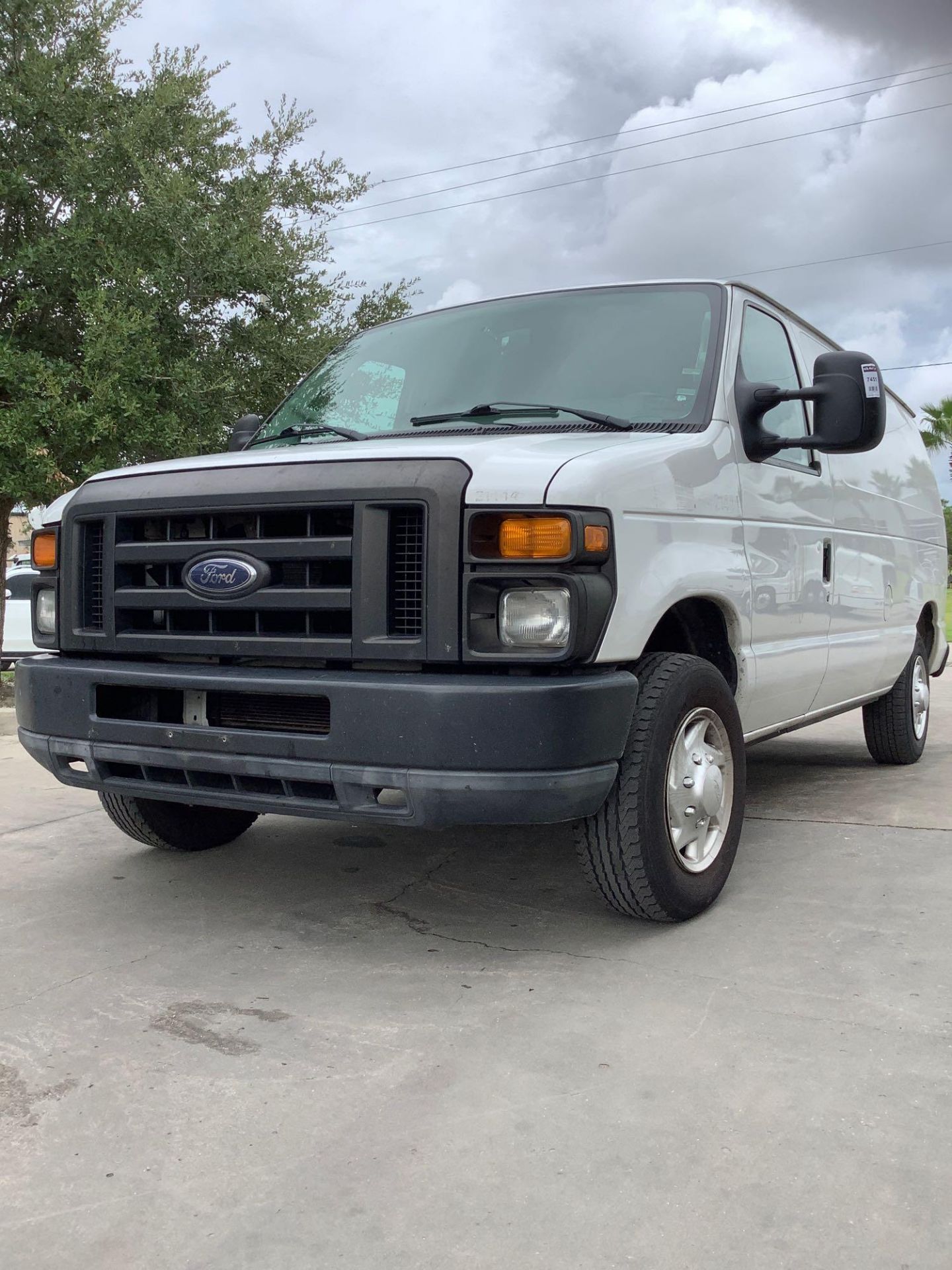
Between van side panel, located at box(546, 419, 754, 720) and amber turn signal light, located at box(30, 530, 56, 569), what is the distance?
1776mm

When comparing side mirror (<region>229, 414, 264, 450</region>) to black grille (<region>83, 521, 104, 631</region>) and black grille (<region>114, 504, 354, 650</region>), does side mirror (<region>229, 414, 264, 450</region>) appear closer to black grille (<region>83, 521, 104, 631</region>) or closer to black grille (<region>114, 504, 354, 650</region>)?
black grille (<region>83, 521, 104, 631</region>)

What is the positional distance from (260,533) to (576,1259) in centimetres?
202

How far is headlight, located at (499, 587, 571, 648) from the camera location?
2947 mm

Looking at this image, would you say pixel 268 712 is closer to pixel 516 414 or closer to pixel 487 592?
pixel 487 592

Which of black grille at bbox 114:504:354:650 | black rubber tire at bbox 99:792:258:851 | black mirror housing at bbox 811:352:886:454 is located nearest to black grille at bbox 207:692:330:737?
black grille at bbox 114:504:354:650

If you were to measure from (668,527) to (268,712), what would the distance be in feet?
4.10

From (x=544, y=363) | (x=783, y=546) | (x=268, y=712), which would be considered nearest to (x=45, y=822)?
(x=268, y=712)

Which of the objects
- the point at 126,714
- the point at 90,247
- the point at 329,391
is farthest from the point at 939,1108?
the point at 90,247

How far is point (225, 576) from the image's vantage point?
3277mm

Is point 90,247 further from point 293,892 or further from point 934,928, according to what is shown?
point 934,928

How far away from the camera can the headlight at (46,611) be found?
3.80m

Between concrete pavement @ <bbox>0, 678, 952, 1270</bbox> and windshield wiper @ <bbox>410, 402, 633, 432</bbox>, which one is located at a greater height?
windshield wiper @ <bbox>410, 402, 633, 432</bbox>

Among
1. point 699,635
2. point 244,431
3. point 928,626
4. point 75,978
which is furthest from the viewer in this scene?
point 928,626

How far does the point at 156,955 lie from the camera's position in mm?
3391
